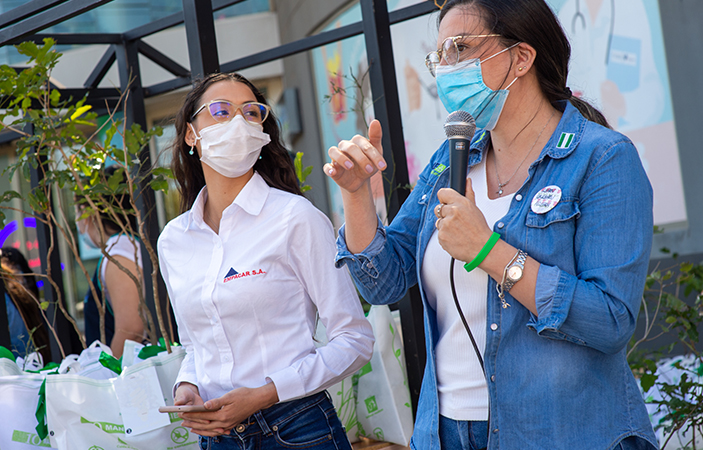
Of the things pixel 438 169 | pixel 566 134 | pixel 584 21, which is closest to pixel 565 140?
pixel 566 134

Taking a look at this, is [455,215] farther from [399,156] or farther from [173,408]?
[399,156]

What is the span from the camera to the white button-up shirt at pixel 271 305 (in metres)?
2.02

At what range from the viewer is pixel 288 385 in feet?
6.40

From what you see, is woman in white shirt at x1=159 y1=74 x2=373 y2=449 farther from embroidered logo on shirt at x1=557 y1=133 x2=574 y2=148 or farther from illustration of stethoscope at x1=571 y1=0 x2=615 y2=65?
illustration of stethoscope at x1=571 y1=0 x2=615 y2=65

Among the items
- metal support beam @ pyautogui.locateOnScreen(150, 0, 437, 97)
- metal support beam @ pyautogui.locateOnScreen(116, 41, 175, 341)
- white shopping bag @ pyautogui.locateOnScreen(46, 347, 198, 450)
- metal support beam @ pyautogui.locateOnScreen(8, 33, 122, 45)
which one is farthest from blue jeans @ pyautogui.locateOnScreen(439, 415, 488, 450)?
metal support beam @ pyautogui.locateOnScreen(8, 33, 122, 45)

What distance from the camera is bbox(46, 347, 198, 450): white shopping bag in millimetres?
2424

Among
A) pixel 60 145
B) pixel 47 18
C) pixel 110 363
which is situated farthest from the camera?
pixel 60 145

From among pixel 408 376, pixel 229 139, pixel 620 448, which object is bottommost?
pixel 408 376

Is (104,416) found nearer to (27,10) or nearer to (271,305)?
(271,305)

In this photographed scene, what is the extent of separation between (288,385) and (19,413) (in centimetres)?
129

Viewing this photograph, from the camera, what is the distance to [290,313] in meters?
2.06

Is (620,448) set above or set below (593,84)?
below

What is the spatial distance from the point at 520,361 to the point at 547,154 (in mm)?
467

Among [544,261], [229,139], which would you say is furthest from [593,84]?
[544,261]
